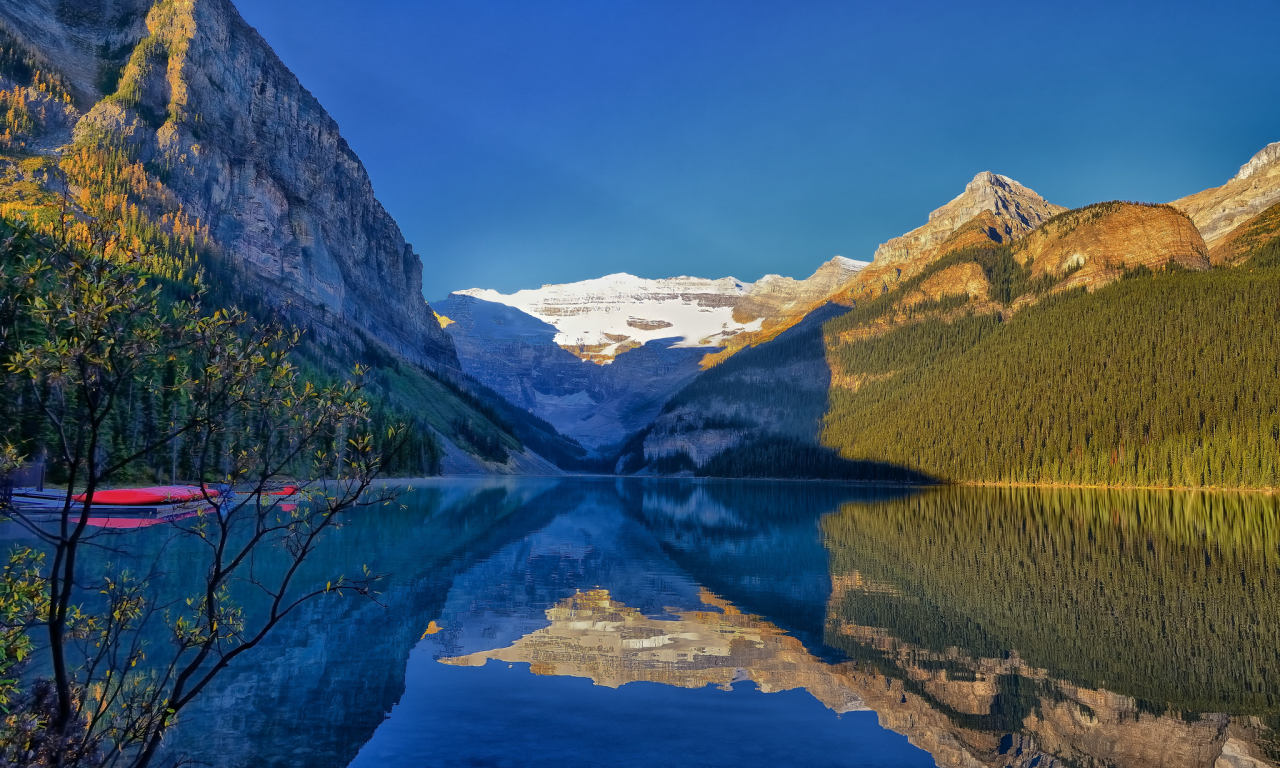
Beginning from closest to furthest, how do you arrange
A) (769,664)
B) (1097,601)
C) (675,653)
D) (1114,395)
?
(769,664), (675,653), (1097,601), (1114,395)

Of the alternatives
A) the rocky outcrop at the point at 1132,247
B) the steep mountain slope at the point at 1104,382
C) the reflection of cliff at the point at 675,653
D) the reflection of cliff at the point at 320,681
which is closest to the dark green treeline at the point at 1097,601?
the reflection of cliff at the point at 675,653

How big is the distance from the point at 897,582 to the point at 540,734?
21.3 metres

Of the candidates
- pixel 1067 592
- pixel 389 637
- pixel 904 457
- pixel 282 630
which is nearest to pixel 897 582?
pixel 1067 592

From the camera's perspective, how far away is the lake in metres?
13.9

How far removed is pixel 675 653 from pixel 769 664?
2685 millimetres

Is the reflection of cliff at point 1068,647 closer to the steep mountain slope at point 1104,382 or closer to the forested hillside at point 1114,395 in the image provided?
the forested hillside at point 1114,395

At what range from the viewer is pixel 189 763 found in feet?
40.5

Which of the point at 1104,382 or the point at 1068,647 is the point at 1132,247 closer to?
the point at 1104,382

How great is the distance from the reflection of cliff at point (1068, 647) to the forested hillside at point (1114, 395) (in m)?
88.9

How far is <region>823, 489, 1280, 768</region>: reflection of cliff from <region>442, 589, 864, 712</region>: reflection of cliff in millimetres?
1474

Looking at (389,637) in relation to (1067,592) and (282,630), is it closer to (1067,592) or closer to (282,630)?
(282,630)

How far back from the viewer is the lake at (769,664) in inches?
546

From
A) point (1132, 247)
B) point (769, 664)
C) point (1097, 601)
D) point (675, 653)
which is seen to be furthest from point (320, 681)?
point (1132, 247)

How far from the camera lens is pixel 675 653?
20406 mm
